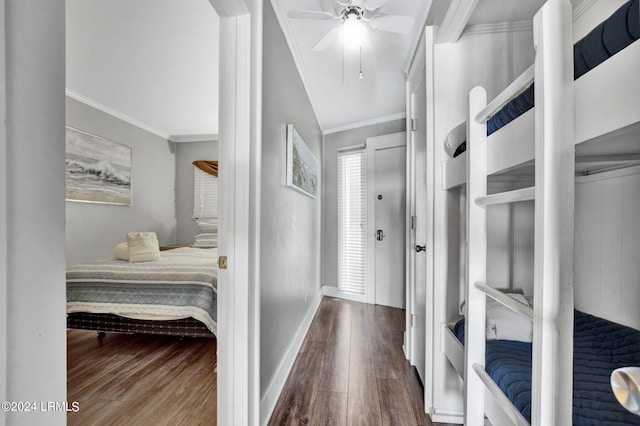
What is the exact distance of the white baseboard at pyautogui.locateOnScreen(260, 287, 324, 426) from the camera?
1443 mm

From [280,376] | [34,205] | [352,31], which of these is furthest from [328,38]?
[280,376]

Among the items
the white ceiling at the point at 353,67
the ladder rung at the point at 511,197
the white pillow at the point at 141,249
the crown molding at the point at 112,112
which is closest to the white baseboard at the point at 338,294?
the white pillow at the point at 141,249

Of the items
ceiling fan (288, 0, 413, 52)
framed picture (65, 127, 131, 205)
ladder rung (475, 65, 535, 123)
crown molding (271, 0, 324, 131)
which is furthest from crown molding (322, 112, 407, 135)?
framed picture (65, 127, 131, 205)

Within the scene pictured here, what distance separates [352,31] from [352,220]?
2.34 meters

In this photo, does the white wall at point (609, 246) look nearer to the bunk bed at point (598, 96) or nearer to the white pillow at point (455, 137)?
the bunk bed at point (598, 96)

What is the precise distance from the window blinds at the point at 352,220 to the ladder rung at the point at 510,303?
2651 mm

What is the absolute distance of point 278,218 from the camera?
5.82 ft

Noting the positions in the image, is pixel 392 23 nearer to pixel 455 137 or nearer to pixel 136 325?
pixel 455 137

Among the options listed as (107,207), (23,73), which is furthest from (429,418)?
(107,207)

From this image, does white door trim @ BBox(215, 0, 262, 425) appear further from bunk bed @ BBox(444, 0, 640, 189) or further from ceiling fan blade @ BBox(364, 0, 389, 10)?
bunk bed @ BBox(444, 0, 640, 189)

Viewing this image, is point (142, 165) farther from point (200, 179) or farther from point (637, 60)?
point (637, 60)

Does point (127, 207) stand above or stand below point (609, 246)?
above

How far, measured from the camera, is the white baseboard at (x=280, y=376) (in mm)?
1443

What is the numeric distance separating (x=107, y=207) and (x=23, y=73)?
399 centimetres
